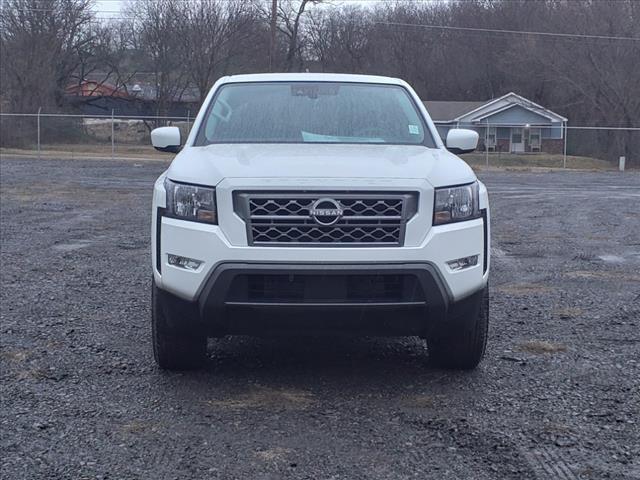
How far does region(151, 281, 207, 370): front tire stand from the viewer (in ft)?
16.5

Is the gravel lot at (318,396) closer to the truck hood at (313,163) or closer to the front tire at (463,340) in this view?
the front tire at (463,340)

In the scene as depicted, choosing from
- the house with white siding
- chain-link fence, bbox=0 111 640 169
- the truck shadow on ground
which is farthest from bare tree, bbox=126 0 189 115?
the truck shadow on ground

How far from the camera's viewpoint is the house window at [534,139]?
59047 millimetres

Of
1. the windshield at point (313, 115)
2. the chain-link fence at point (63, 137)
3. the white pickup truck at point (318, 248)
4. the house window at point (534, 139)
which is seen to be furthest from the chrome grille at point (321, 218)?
the house window at point (534, 139)

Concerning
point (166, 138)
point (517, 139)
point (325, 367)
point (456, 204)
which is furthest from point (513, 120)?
point (456, 204)

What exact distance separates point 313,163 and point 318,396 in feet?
4.19

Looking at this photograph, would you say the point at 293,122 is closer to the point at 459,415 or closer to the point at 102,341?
the point at 102,341

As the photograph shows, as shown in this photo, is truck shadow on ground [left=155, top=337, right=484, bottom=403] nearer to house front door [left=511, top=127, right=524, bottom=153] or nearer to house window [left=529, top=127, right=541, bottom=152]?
house front door [left=511, top=127, right=524, bottom=153]

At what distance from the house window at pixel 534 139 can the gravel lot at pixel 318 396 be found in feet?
168

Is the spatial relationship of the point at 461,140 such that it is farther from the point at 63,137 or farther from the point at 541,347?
the point at 63,137

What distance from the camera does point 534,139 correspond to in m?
59.7

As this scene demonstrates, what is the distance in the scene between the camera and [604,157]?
45.2m

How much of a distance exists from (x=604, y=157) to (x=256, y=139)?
137 feet

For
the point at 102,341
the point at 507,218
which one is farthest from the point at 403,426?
the point at 507,218
